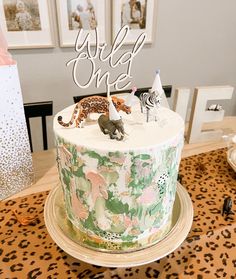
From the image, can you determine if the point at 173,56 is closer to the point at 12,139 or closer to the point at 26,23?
the point at 26,23

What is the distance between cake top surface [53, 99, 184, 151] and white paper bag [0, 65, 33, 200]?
0.23 meters

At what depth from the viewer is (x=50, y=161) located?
3.92 ft

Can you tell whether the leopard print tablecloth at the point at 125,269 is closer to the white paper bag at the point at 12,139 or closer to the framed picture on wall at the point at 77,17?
the white paper bag at the point at 12,139

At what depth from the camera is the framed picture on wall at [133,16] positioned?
1681 mm

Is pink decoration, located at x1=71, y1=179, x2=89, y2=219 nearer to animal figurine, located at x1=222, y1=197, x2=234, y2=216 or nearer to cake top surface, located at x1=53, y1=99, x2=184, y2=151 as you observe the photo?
cake top surface, located at x1=53, y1=99, x2=184, y2=151

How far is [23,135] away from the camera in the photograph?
3.10ft

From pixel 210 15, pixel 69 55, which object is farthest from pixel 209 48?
pixel 69 55

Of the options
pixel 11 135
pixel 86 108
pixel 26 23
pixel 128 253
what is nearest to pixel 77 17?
pixel 26 23

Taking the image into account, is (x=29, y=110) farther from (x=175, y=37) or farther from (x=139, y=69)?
(x=175, y=37)

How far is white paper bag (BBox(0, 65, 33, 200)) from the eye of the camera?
850 mm

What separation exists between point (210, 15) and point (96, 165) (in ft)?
6.26

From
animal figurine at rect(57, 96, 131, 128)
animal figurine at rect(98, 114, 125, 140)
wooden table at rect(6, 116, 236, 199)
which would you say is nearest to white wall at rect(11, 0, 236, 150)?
wooden table at rect(6, 116, 236, 199)

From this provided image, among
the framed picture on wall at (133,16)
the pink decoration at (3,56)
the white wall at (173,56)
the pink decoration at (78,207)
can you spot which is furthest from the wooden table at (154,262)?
the framed picture on wall at (133,16)

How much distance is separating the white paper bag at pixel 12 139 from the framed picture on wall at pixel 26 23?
2.72ft
